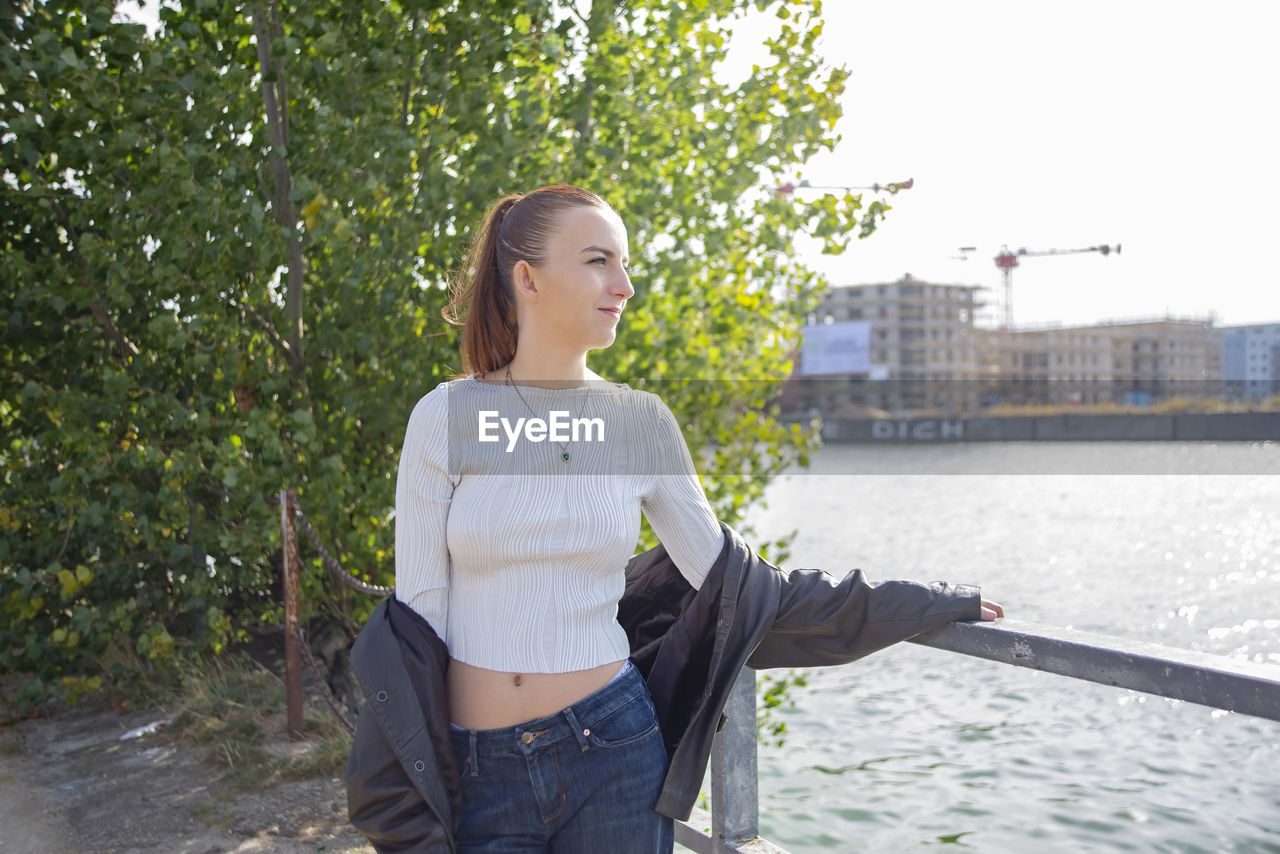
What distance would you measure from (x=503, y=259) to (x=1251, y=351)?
175 m

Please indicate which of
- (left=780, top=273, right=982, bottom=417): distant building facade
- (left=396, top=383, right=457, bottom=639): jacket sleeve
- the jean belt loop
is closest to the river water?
the jean belt loop

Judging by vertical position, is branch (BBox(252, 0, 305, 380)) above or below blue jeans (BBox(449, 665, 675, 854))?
above

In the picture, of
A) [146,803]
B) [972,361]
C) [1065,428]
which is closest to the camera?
[146,803]

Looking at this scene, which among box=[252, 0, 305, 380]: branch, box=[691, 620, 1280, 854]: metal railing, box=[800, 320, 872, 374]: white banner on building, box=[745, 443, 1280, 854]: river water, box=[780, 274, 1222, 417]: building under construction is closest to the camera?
box=[691, 620, 1280, 854]: metal railing

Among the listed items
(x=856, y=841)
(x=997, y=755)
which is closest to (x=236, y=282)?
(x=856, y=841)

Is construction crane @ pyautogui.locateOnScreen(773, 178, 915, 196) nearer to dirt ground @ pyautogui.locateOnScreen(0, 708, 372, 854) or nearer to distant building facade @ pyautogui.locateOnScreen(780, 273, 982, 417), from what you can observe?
dirt ground @ pyautogui.locateOnScreen(0, 708, 372, 854)

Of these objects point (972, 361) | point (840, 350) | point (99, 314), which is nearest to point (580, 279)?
point (99, 314)

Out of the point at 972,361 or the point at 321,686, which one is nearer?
the point at 321,686

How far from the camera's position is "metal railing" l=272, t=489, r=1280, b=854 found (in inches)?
68.9

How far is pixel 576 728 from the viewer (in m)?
1.97

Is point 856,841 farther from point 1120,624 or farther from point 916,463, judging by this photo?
point 916,463

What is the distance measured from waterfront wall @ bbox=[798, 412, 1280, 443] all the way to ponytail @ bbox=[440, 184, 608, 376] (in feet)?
226

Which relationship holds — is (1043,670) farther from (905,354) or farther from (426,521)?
(905,354)

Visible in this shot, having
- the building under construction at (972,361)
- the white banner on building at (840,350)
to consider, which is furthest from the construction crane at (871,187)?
the white banner on building at (840,350)
